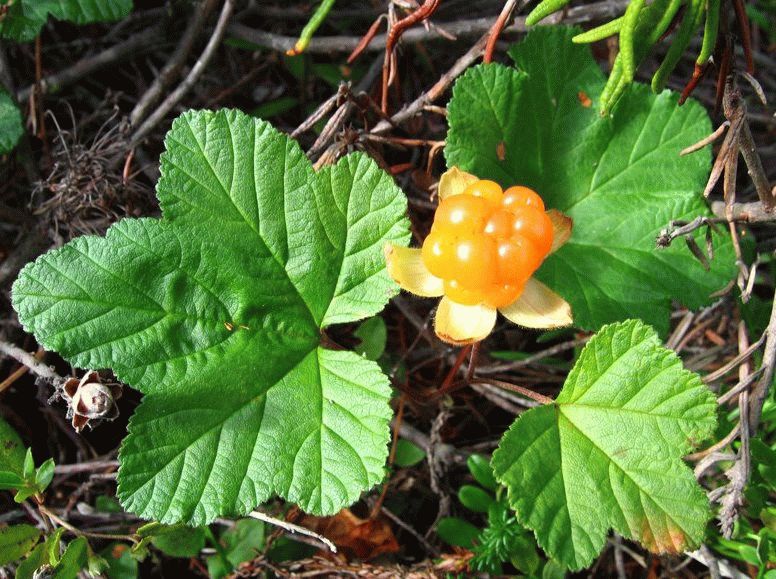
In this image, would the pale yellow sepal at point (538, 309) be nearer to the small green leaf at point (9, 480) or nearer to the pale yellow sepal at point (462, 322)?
the pale yellow sepal at point (462, 322)

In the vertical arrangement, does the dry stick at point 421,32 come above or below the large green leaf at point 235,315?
above

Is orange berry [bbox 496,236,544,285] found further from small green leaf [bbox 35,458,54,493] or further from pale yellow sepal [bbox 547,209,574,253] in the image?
small green leaf [bbox 35,458,54,493]

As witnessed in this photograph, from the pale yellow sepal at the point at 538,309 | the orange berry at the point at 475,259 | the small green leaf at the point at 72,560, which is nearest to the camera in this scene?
the orange berry at the point at 475,259

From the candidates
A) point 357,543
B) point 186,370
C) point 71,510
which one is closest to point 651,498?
point 357,543

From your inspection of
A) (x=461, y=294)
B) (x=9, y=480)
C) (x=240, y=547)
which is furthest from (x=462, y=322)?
(x=9, y=480)

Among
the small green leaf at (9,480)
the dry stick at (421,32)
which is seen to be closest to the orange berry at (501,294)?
the dry stick at (421,32)

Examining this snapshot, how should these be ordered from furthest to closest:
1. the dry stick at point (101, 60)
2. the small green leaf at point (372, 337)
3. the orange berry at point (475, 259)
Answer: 1. the dry stick at point (101, 60)
2. the small green leaf at point (372, 337)
3. the orange berry at point (475, 259)

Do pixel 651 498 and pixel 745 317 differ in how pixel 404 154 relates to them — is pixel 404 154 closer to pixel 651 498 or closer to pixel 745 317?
pixel 745 317
